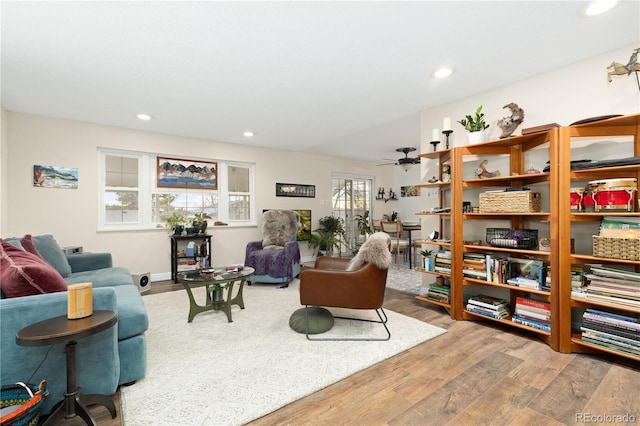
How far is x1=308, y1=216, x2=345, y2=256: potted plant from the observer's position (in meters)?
5.98

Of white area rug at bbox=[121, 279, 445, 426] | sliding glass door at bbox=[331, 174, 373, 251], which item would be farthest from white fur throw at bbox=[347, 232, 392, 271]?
sliding glass door at bbox=[331, 174, 373, 251]

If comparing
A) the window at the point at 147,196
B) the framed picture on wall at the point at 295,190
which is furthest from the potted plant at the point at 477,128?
the window at the point at 147,196

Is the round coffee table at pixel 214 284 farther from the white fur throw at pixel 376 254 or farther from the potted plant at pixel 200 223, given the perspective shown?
the potted plant at pixel 200 223

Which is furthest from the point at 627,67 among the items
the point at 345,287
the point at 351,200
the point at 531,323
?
the point at 351,200

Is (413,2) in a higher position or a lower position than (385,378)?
higher

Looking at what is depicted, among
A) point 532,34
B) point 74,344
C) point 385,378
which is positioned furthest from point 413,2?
point 74,344

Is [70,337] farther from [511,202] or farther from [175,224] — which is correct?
[175,224]

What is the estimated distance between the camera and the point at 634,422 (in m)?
1.46

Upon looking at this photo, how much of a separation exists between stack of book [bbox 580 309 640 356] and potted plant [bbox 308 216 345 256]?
414 centimetres

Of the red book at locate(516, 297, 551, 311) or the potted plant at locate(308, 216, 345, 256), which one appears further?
the potted plant at locate(308, 216, 345, 256)

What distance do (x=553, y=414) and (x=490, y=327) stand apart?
4.02 ft

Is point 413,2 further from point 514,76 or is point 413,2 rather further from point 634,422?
point 634,422

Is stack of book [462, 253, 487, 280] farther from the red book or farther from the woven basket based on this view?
the woven basket

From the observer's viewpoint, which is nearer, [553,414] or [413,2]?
[553,414]
